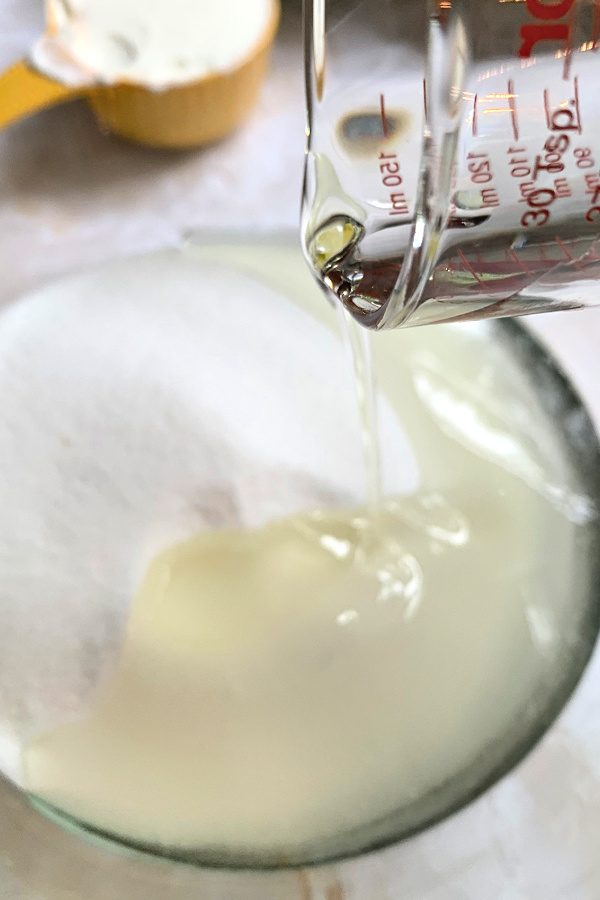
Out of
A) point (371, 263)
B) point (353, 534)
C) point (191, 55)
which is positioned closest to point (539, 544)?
point (353, 534)

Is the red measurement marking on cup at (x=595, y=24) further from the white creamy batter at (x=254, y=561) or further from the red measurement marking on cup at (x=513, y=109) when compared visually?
the white creamy batter at (x=254, y=561)

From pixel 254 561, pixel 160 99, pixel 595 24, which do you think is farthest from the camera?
pixel 160 99

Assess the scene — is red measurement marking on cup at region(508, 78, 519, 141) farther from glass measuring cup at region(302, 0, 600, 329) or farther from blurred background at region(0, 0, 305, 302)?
blurred background at region(0, 0, 305, 302)

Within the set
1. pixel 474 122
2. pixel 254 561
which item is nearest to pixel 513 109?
pixel 474 122

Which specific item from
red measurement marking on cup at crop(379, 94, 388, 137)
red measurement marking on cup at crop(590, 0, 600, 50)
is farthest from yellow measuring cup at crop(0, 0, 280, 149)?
red measurement marking on cup at crop(590, 0, 600, 50)

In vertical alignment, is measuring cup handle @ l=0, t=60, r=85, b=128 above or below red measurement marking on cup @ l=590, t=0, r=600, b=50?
below

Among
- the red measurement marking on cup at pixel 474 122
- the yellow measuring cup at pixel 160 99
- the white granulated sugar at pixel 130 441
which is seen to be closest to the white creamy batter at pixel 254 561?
the white granulated sugar at pixel 130 441

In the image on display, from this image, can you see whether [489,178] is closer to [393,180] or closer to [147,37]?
[393,180]
